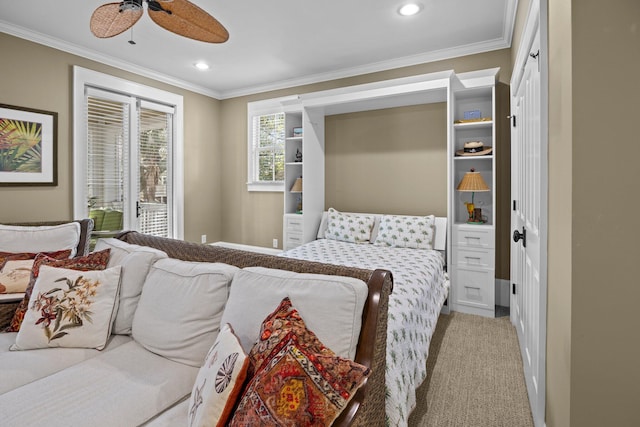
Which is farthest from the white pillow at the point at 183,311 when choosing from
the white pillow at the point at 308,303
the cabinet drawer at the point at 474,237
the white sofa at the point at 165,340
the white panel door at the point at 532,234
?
the cabinet drawer at the point at 474,237

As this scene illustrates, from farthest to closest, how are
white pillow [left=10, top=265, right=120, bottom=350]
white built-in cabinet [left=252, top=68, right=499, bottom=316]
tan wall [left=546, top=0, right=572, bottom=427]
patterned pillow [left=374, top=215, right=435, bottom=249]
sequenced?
patterned pillow [left=374, top=215, right=435, bottom=249] → white built-in cabinet [left=252, top=68, right=499, bottom=316] → white pillow [left=10, top=265, right=120, bottom=350] → tan wall [left=546, top=0, right=572, bottom=427]

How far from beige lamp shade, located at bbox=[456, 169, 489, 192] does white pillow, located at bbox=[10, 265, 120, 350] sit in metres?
2.98

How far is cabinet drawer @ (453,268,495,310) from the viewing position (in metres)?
3.26

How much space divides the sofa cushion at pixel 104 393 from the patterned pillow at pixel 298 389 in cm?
51

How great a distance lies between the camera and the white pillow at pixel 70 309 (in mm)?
1620

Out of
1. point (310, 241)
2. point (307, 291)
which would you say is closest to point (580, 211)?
point (307, 291)

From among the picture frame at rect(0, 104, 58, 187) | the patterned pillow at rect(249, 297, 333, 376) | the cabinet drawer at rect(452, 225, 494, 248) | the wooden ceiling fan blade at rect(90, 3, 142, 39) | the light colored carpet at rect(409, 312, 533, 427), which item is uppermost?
the wooden ceiling fan blade at rect(90, 3, 142, 39)

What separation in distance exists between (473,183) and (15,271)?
363 cm

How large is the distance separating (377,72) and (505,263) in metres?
2.59

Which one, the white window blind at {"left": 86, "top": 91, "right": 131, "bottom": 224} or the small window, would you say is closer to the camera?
the white window blind at {"left": 86, "top": 91, "right": 131, "bottom": 224}

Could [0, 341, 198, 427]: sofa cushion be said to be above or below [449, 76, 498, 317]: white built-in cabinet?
below

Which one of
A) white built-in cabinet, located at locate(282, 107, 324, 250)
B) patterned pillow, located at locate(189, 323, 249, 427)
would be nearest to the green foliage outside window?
white built-in cabinet, located at locate(282, 107, 324, 250)

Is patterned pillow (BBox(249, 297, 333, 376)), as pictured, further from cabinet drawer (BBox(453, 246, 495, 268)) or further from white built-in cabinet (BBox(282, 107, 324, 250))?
white built-in cabinet (BBox(282, 107, 324, 250))

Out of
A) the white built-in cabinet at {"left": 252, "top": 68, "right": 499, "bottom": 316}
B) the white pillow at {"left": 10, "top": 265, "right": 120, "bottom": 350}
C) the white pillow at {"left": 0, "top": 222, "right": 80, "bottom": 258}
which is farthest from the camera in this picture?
the white built-in cabinet at {"left": 252, "top": 68, "right": 499, "bottom": 316}
